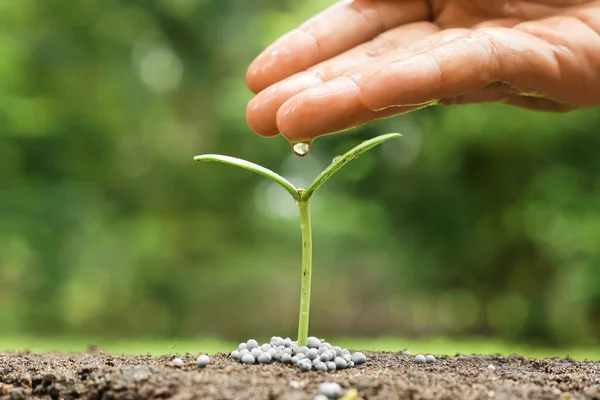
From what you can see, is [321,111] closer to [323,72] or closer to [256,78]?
[323,72]

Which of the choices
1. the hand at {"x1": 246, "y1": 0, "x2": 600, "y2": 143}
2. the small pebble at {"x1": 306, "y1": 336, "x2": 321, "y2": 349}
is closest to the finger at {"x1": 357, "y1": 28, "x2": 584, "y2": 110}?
the hand at {"x1": 246, "y1": 0, "x2": 600, "y2": 143}

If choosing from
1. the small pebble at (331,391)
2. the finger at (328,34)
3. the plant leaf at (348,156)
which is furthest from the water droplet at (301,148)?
the small pebble at (331,391)

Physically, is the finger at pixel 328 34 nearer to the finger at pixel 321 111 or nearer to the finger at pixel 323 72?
the finger at pixel 323 72

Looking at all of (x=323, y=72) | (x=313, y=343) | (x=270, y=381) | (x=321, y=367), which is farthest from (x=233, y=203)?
(x=270, y=381)

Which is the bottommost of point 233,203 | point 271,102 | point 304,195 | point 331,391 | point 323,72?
point 331,391

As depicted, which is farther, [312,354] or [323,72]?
[323,72]

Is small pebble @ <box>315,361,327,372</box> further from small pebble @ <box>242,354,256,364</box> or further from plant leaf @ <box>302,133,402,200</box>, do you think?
plant leaf @ <box>302,133,402,200</box>

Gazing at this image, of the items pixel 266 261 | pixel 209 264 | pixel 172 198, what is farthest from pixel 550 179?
pixel 172 198
